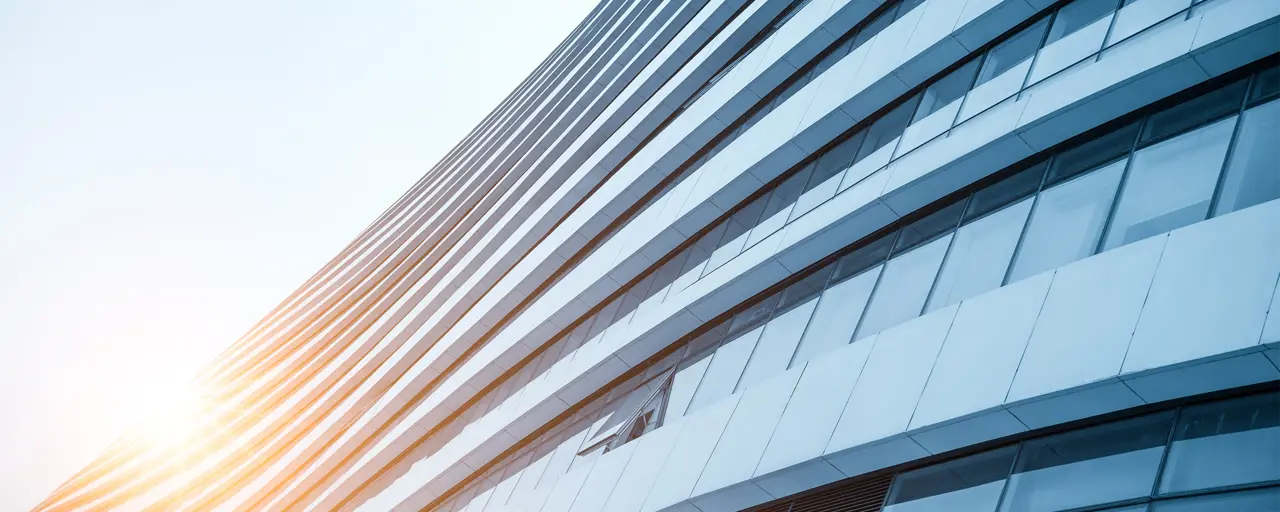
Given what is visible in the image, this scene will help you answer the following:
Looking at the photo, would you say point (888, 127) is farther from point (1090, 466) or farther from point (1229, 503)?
point (1229, 503)

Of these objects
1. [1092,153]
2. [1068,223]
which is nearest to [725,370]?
[1068,223]

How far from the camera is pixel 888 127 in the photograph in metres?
20.2

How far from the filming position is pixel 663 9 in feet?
133

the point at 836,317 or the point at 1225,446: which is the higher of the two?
the point at 836,317

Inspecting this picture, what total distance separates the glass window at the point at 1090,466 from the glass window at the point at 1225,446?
239 millimetres

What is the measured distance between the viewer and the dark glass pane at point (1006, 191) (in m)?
15.1

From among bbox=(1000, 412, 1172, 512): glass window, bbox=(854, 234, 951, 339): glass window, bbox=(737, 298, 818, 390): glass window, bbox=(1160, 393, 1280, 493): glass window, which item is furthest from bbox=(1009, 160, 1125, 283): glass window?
bbox=(737, 298, 818, 390): glass window

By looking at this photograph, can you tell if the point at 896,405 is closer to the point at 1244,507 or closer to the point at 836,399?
the point at 836,399

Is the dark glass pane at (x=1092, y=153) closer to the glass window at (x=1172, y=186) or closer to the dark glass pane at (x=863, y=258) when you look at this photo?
the glass window at (x=1172, y=186)

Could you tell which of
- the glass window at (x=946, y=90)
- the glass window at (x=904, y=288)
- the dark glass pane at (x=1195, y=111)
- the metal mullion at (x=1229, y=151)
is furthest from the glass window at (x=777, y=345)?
the metal mullion at (x=1229, y=151)

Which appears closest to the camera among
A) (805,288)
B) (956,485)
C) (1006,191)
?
(956,485)

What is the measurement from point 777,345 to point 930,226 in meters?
3.51

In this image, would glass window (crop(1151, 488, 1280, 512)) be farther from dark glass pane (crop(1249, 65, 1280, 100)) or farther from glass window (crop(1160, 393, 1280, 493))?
dark glass pane (crop(1249, 65, 1280, 100))

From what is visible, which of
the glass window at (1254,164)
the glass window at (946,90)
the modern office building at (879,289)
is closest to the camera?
the modern office building at (879,289)
